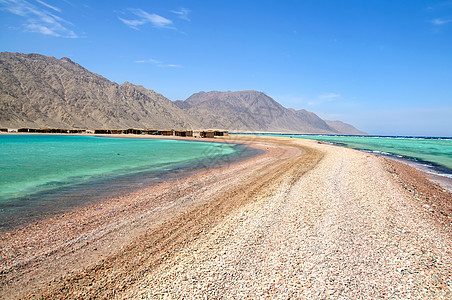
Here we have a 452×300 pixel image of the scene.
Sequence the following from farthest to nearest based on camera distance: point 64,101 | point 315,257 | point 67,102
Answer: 1. point 67,102
2. point 64,101
3. point 315,257

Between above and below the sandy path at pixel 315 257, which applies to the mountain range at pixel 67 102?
above

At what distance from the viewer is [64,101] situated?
101000 mm

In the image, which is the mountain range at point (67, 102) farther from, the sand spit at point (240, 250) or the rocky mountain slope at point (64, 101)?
the sand spit at point (240, 250)

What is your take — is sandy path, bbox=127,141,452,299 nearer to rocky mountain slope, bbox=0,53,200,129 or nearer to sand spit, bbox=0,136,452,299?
sand spit, bbox=0,136,452,299

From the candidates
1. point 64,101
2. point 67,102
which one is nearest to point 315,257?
point 67,102

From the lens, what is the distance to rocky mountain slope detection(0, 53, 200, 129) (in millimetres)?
86019

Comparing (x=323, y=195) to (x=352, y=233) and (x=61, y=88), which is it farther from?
(x=61, y=88)

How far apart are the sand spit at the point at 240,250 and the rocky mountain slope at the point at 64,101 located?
319ft

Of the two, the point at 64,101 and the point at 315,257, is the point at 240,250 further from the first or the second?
the point at 64,101

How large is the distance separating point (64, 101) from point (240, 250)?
119 metres

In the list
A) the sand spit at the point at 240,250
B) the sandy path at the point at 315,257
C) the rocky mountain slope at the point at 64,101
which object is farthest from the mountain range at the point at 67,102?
the sandy path at the point at 315,257

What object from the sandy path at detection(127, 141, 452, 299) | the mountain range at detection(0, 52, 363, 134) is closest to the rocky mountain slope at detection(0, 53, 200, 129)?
the mountain range at detection(0, 52, 363, 134)

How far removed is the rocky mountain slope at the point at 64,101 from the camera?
3387 inches

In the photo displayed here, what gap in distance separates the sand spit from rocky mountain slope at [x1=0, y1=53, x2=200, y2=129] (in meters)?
97.2
